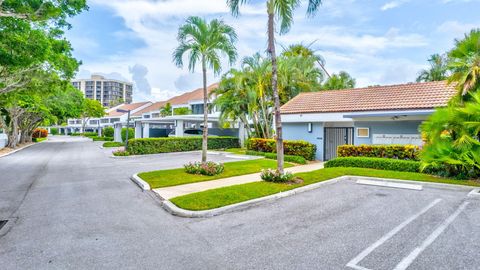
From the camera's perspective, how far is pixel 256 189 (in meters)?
8.52

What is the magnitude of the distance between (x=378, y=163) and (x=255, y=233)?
29.3ft

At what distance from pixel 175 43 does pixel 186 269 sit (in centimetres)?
1110

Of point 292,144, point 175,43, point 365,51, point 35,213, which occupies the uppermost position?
point 365,51

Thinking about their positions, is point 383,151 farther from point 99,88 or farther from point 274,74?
point 99,88

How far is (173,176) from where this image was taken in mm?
11164

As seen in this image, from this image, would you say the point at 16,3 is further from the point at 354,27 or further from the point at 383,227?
the point at 354,27

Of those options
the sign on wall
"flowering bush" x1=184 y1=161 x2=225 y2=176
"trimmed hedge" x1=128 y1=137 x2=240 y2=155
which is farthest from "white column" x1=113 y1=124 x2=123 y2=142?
the sign on wall

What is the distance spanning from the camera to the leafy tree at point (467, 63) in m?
9.82

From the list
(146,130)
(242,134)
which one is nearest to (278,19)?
(242,134)

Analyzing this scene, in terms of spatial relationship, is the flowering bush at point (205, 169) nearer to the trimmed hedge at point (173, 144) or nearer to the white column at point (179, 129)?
the trimmed hedge at point (173, 144)

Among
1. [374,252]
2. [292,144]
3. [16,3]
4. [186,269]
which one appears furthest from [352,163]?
[16,3]

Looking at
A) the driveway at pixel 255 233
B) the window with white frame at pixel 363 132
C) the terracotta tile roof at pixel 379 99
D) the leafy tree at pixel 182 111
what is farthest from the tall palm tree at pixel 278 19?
the leafy tree at pixel 182 111

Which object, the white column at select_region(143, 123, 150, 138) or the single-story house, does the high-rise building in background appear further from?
the single-story house

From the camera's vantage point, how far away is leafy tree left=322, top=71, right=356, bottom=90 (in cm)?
2941
